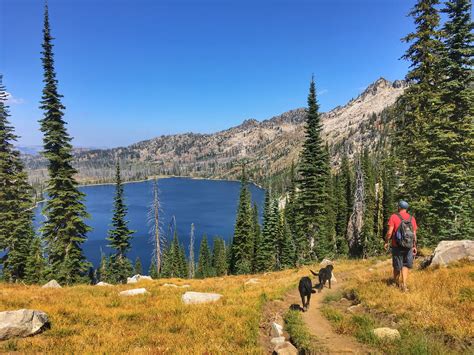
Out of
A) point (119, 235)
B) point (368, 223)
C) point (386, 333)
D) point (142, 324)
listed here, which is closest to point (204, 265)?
point (368, 223)

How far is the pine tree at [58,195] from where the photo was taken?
79.6 feet

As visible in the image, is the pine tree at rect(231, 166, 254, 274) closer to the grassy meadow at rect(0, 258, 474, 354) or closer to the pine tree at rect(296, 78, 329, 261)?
the pine tree at rect(296, 78, 329, 261)

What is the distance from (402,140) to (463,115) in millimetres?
3895

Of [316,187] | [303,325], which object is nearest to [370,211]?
[316,187]

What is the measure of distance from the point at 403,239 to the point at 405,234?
0.62ft

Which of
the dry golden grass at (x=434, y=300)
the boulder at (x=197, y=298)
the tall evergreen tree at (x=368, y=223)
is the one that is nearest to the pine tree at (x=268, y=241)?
the tall evergreen tree at (x=368, y=223)

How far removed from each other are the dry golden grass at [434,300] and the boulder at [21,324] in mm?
10396

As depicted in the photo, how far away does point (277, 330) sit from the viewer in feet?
29.6

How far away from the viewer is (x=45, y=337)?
8156mm

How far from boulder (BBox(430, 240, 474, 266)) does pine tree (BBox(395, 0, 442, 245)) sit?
7169 mm

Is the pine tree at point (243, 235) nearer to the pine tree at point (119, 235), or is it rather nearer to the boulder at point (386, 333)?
the pine tree at point (119, 235)

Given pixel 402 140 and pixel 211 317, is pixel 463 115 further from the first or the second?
pixel 211 317

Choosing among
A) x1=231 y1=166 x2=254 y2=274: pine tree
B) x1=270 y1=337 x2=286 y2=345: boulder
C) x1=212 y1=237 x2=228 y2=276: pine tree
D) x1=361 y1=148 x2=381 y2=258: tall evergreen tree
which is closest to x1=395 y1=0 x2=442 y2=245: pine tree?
x1=270 y1=337 x2=286 y2=345: boulder

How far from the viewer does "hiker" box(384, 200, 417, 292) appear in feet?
33.3
